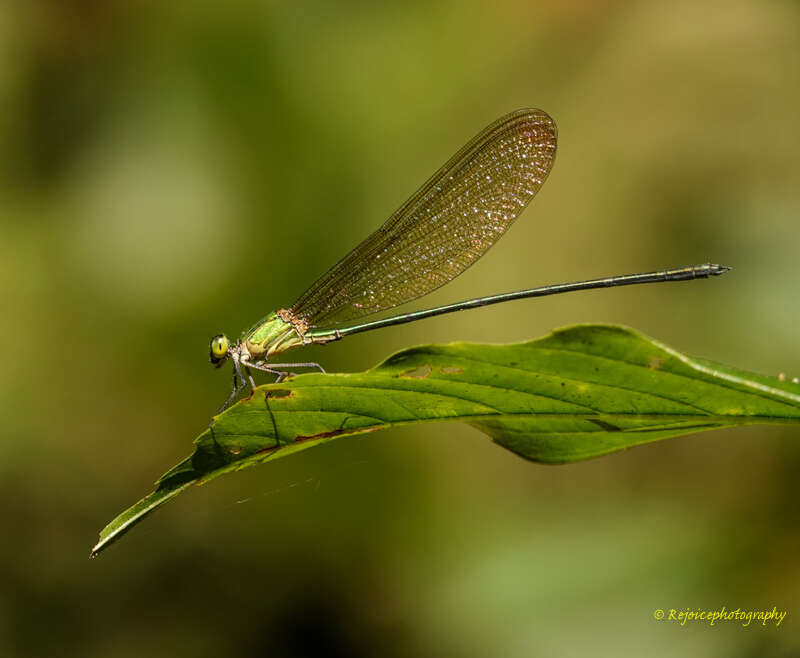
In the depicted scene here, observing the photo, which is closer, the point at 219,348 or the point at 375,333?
the point at 219,348

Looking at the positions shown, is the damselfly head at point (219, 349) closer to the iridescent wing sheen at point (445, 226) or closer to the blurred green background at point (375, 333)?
the iridescent wing sheen at point (445, 226)

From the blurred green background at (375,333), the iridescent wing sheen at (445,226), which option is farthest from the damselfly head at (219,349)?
the blurred green background at (375,333)

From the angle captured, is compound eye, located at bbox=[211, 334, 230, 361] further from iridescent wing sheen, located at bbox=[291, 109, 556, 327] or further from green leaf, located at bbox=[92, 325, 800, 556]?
green leaf, located at bbox=[92, 325, 800, 556]

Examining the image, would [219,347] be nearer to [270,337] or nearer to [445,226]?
[270,337]

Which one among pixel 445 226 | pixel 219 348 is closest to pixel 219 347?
pixel 219 348

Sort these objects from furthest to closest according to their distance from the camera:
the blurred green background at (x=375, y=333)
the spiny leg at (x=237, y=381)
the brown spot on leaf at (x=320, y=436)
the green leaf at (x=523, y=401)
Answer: the blurred green background at (x=375, y=333) < the spiny leg at (x=237, y=381) < the brown spot on leaf at (x=320, y=436) < the green leaf at (x=523, y=401)

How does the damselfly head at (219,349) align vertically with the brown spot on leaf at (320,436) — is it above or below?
above

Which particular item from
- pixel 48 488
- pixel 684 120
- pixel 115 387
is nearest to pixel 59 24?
pixel 115 387

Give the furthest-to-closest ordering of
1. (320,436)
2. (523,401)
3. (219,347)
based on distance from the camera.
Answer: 1. (219,347)
2. (320,436)
3. (523,401)
